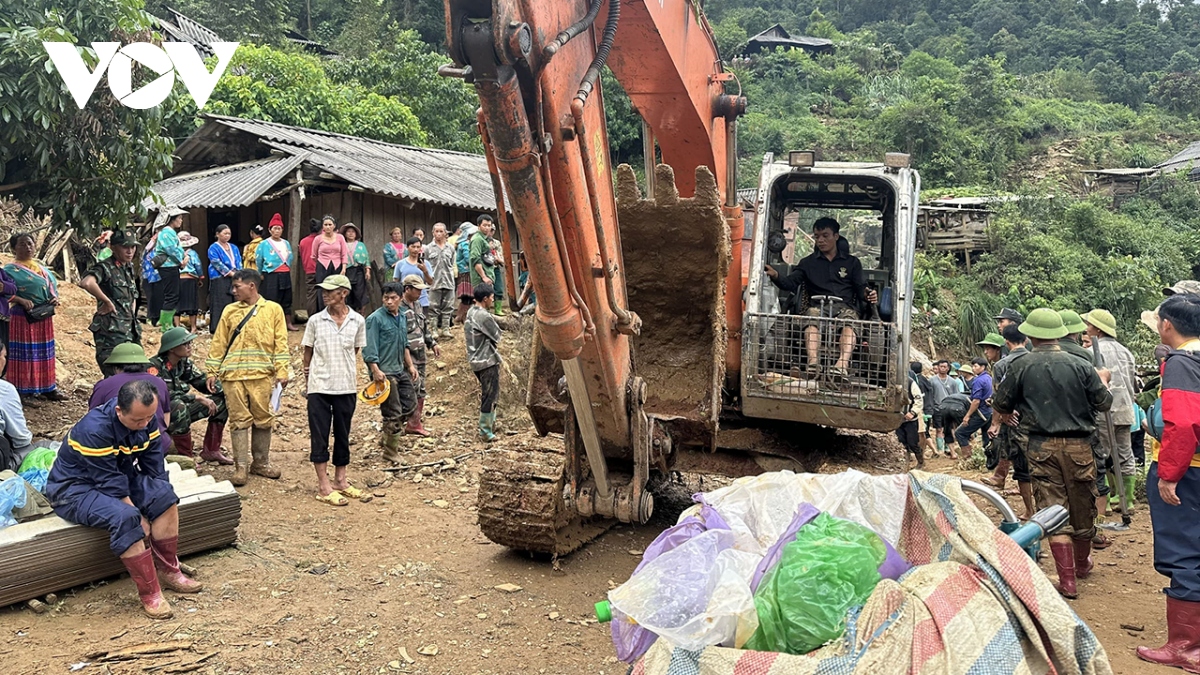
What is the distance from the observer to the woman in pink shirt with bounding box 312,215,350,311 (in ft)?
37.6

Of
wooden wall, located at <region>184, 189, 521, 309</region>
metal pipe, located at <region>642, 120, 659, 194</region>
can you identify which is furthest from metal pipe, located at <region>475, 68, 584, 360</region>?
wooden wall, located at <region>184, 189, 521, 309</region>

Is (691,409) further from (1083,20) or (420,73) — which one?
(1083,20)

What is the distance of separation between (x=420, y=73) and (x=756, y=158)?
13273 millimetres

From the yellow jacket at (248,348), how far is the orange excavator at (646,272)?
2.46 metres

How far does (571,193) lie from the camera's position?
12.4ft

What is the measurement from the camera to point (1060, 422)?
5293 mm

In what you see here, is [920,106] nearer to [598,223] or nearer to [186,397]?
[186,397]

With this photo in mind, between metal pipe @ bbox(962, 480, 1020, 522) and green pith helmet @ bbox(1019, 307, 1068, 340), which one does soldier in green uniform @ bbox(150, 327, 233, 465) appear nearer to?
metal pipe @ bbox(962, 480, 1020, 522)

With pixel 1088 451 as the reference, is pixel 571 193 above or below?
above

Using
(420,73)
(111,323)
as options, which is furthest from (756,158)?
(111,323)

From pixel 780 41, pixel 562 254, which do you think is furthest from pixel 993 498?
pixel 780 41

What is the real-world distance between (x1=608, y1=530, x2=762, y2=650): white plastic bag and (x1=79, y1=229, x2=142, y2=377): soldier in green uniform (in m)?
6.19

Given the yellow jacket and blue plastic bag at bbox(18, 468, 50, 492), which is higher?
the yellow jacket

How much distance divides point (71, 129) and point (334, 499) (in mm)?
3330
